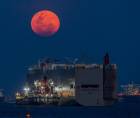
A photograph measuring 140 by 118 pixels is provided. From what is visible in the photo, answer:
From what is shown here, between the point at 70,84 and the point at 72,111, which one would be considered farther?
the point at 70,84

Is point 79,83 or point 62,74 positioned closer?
point 79,83

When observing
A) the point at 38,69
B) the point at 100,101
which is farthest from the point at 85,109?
the point at 38,69

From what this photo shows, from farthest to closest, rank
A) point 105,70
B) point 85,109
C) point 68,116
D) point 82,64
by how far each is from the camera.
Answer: point 82,64 → point 105,70 → point 85,109 → point 68,116

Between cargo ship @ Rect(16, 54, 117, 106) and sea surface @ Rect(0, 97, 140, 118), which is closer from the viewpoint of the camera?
sea surface @ Rect(0, 97, 140, 118)

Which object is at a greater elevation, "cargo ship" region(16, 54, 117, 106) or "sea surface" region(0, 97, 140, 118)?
"cargo ship" region(16, 54, 117, 106)

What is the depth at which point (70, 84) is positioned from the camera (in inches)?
5802

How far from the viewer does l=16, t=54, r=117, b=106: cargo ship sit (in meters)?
140

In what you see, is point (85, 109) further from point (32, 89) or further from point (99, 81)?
point (32, 89)

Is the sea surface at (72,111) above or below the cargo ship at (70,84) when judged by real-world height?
below

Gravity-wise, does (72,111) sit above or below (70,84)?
below

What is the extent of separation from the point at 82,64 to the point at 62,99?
10870 millimetres

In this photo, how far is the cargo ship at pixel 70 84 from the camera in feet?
460

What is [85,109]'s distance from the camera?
139 metres

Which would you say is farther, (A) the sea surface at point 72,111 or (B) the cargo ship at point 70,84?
(B) the cargo ship at point 70,84
